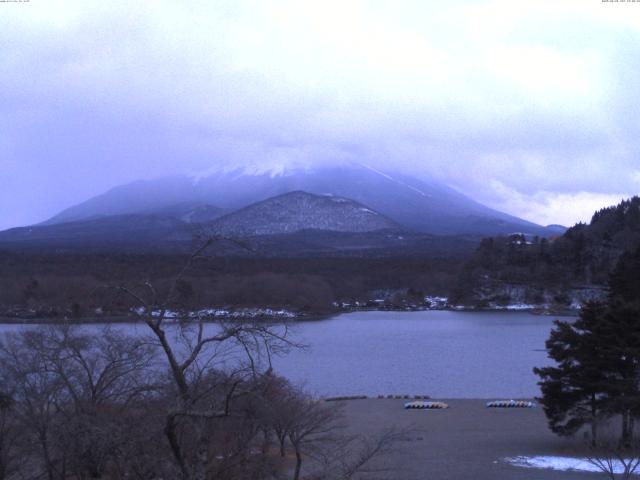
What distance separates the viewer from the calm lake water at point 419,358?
78.5ft

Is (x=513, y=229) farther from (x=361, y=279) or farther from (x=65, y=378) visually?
(x=65, y=378)

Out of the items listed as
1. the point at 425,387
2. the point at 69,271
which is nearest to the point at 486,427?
the point at 425,387

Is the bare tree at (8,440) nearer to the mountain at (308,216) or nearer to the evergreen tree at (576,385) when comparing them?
the evergreen tree at (576,385)

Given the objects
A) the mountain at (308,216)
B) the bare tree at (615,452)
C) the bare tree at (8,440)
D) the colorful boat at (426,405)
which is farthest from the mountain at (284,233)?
the bare tree at (8,440)

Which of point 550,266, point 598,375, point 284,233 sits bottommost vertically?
point 598,375

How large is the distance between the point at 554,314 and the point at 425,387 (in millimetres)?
38819

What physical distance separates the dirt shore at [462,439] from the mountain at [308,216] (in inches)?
3674

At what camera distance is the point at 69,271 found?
52562mm

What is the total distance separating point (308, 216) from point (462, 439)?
4317 inches

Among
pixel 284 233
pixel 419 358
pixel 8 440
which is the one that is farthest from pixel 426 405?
pixel 284 233

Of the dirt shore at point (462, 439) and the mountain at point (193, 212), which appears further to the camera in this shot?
the mountain at point (193, 212)

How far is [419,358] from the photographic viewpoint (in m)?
31.8

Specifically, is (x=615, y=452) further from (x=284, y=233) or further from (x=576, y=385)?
(x=284, y=233)

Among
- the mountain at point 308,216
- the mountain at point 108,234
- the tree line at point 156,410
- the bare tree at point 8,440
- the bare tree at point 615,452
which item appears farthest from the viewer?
the mountain at point 308,216
